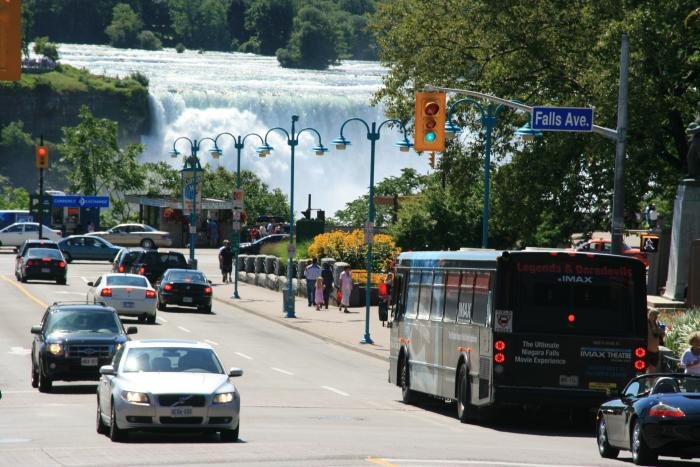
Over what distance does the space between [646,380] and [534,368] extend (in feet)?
13.6

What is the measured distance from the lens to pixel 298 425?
2262cm

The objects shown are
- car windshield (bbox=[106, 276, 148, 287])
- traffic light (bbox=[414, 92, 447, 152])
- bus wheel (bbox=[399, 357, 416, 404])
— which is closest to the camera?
bus wheel (bbox=[399, 357, 416, 404])

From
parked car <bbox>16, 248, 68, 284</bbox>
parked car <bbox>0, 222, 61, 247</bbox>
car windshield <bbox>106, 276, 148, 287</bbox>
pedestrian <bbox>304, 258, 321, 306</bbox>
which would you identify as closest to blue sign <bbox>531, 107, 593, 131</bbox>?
car windshield <bbox>106, 276, 148, 287</bbox>

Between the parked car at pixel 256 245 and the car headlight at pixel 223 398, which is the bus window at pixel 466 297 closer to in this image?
the car headlight at pixel 223 398

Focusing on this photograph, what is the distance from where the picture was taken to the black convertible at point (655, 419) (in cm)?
1747

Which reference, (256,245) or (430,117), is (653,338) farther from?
(256,245)

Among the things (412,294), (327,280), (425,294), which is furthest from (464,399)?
(327,280)

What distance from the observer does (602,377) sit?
23078 mm

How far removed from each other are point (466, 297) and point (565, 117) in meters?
8.81

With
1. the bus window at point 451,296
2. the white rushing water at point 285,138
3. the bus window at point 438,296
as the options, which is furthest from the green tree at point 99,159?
the bus window at point 451,296

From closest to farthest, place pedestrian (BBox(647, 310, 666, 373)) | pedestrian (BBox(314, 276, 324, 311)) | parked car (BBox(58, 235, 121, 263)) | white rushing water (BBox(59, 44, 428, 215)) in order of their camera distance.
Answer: pedestrian (BBox(647, 310, 666, 373)), pedestrian (BBox(314, 276, 324, 311)), parked car (BBox(58, 235, 121, 263)), white rushing water (BBox(59, 44, 428, 215))

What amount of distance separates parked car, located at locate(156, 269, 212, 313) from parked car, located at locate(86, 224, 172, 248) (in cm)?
3666

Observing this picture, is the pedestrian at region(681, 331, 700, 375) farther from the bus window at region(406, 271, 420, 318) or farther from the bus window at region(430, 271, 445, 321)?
the bus window at region(406, 271, 420, 318)

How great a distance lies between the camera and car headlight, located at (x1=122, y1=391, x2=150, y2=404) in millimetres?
19172
